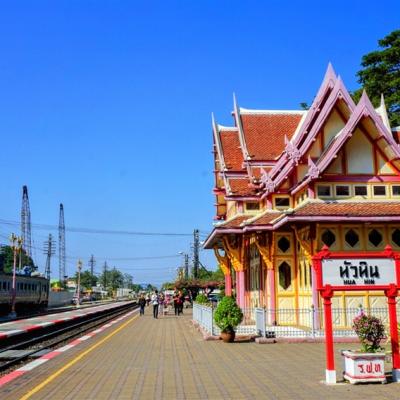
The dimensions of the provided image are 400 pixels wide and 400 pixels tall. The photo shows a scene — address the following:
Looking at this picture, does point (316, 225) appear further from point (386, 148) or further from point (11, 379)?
point (11, 379)

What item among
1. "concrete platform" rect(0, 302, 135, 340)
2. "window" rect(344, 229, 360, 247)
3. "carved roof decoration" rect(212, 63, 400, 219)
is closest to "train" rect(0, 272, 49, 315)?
"concrete platform" rect(0, 302, 135, 340)

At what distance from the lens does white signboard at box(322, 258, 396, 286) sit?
394 inches

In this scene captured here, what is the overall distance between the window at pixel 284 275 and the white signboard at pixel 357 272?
10.6 m

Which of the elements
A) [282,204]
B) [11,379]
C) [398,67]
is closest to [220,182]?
[282,204]

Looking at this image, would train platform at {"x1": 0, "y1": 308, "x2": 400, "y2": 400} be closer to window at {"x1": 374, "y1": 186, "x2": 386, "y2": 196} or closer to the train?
window at {"x1": 374, "y1": 186, "x2": 386, "y2": 196}

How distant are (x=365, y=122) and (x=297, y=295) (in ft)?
22.0

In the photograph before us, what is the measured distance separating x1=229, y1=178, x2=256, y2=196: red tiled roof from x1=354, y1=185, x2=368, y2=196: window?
5.75 meters

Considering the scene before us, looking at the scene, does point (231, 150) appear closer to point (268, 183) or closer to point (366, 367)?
point (268, 183)

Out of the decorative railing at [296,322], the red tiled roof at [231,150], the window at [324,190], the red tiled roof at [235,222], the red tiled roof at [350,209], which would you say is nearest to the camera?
the decorative railing at [296,322]

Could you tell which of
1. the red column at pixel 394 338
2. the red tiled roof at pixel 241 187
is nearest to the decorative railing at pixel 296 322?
the red tiled roof at pixel 241 187

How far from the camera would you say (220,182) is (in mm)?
30578

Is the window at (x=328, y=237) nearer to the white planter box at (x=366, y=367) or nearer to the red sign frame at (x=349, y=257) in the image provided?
the red sign frame at (x=349, y=257)

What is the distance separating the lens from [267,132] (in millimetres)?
26750

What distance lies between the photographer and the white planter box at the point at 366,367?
9344mm
